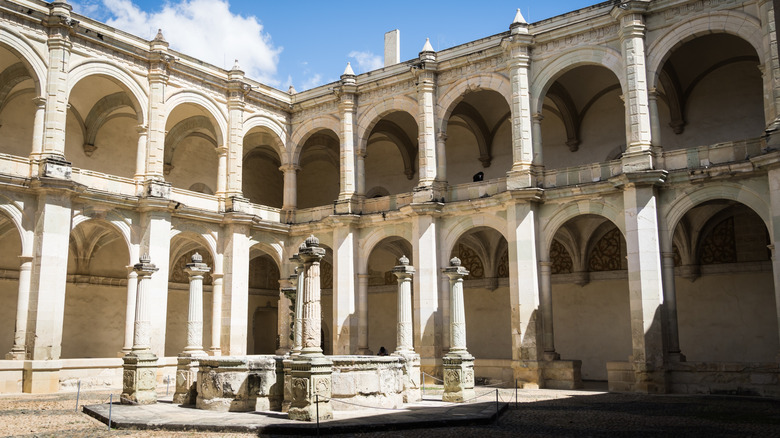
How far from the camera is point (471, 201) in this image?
75.6 ft

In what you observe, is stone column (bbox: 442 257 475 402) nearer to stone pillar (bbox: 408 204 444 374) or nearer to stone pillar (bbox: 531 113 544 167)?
stone pillar (bbox: 408 204 444 374)

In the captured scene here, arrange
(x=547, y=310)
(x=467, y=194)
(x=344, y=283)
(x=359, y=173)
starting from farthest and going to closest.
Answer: (x=359, y=173), (x=344, y=283), (x=467, y=194), (x=547, y=310)

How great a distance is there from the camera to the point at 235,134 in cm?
2595

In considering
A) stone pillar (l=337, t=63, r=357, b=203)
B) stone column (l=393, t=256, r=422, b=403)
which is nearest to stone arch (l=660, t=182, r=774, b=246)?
stone column (l=393, t=256, r=422, b=403)

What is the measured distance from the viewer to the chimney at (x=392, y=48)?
28.0 m

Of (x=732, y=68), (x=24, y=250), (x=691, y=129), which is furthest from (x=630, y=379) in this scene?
(x=24, y=250)

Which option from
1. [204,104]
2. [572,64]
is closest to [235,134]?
[204,104]

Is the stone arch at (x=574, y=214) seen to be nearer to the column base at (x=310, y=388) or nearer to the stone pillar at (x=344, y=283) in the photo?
the stone pillar at (x=344, y=283)

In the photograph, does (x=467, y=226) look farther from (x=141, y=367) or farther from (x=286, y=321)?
(x=141, y=367)

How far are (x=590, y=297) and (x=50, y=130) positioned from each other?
60.0 ft

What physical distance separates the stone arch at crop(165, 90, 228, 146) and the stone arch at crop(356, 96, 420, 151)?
4.85 meters

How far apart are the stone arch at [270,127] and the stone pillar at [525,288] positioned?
10146 millimetres

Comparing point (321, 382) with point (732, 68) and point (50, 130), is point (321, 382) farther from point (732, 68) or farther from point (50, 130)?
point (732, 68)

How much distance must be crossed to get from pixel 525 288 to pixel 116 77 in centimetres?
1438
